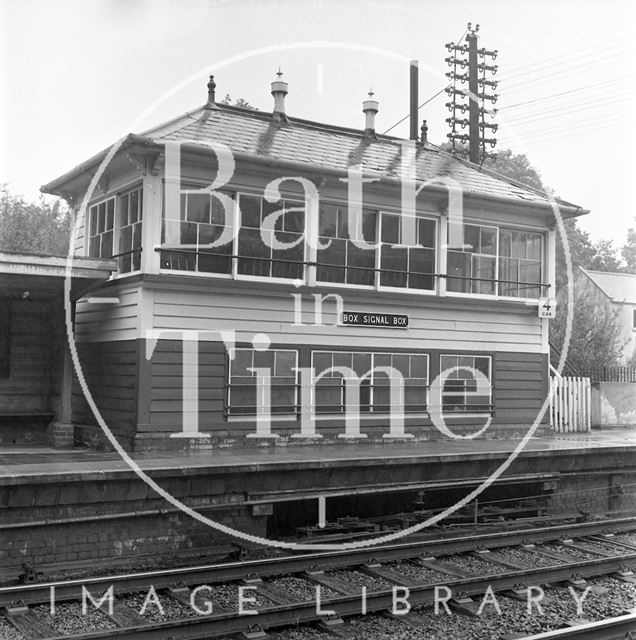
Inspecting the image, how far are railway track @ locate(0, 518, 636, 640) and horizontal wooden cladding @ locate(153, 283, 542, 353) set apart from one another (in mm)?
5060

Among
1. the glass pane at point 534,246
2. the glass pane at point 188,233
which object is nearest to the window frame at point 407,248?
the glass pane at point 534,246

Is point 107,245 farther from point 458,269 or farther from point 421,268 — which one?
point 458,269

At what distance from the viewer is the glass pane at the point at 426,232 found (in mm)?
15867

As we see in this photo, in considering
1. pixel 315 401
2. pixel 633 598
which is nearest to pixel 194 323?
pixel 315 401

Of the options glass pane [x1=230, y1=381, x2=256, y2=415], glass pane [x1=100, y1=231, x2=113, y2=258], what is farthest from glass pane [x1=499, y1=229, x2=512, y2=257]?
glass pane [x1=100, y1=231, x2=113, y2=258]

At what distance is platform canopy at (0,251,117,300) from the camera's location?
12.5 metres

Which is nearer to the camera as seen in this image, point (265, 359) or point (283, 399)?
point (265, 359)

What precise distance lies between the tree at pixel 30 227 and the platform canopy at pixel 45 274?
817 inches

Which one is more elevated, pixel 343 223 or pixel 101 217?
pixel 101 217

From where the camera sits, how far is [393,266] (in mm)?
15570

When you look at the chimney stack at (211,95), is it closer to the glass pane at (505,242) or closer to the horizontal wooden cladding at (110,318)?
the horizontal wooden cladding at (110,318)

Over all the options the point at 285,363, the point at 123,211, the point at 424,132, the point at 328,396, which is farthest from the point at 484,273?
the point at 123,211

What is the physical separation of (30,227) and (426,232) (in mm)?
24982

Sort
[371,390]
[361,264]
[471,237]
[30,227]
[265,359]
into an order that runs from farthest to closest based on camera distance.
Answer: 1. [30,227]
2. [471,237]
3. [361,264]
4. [371,390]
5. [265,359]
